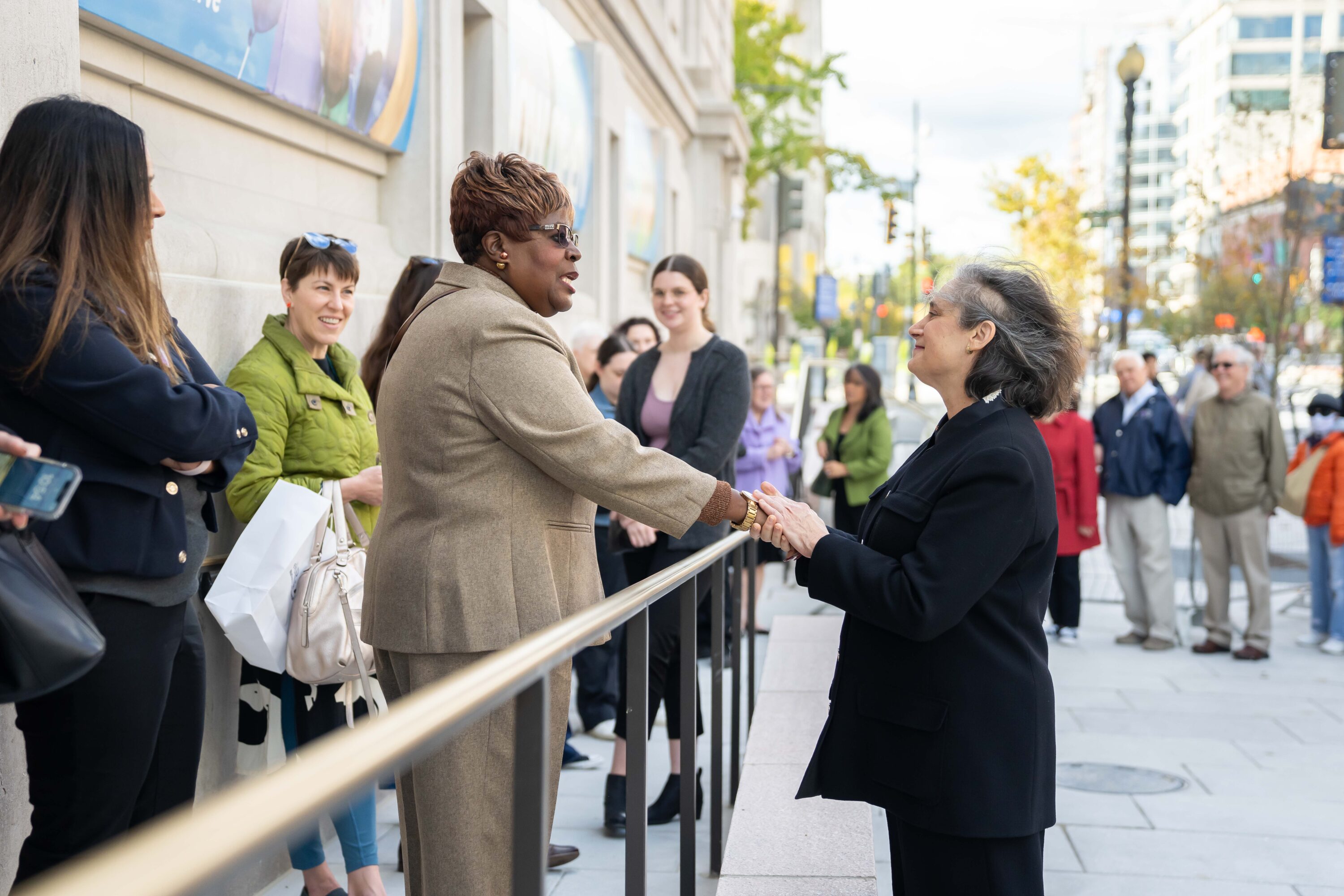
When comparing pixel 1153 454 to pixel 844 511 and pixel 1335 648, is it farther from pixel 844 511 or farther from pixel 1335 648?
pixel 844 511

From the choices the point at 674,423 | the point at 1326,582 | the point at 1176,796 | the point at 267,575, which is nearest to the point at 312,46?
the point at 674,423

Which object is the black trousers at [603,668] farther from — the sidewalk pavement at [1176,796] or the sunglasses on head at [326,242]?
the sunglasses on head at [326,242]

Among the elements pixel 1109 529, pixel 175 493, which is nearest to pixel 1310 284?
pixel 1109 529

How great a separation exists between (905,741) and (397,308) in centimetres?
273

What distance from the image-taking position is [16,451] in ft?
7.44

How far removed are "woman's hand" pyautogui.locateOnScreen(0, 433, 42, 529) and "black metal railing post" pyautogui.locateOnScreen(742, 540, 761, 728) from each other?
3592mm

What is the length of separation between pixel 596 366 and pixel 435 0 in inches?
90.7

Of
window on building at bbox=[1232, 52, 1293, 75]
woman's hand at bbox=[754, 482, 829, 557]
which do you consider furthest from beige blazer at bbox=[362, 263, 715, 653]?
window on building at bbox=[1232, 52, 1293, 75]

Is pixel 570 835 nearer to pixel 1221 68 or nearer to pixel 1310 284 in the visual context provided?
pixel 1310 284

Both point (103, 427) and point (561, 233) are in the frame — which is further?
point (561, 233)

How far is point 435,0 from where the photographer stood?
23.4 feet

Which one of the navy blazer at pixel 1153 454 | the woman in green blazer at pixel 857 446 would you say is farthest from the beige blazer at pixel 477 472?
the navy blazer at pixel 1153 454

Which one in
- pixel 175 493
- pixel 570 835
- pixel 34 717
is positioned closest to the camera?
pixel 34 717

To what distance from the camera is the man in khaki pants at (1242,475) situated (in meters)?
9.05
